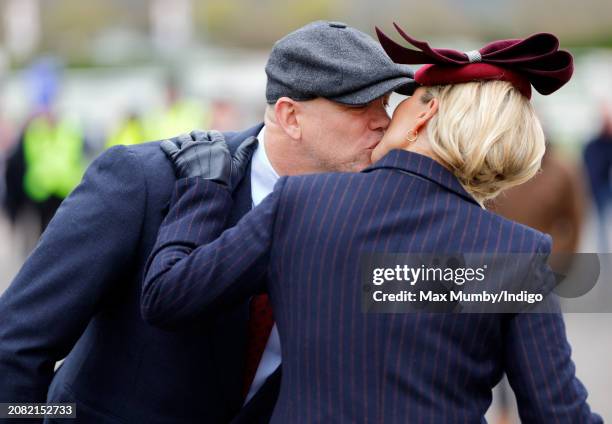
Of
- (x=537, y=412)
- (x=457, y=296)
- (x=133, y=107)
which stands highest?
(x=457, y=296)

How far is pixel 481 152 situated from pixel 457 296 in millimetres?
326

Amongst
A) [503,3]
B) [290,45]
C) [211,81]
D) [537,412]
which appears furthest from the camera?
[503,3]

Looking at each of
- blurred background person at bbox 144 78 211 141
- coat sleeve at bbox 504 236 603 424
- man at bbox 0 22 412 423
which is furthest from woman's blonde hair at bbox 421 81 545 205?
blurred background person at bbox 144 78 211 141

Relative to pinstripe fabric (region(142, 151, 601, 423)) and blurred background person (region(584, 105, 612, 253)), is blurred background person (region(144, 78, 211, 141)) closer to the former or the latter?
blurred background person (region(584, 105, 612, 253))

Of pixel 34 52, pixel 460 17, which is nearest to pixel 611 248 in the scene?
pixel 34 52

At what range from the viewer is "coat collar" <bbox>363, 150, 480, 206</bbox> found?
2.53 m

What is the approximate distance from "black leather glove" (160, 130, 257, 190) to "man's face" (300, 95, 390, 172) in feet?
0.63

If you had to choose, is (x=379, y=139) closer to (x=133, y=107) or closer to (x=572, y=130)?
(x=133, y=107)

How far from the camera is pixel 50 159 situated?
10414 millimetres

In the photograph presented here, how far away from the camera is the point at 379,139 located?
2992 millimetres

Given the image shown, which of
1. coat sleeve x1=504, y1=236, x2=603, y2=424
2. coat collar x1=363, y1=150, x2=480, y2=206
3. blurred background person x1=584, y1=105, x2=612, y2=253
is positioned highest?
coat collar x1=363, y1=150, x2=480, y2=206

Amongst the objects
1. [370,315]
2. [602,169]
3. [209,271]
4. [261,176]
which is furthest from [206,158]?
[602,169]

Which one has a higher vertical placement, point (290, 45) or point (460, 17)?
point (290, 45)

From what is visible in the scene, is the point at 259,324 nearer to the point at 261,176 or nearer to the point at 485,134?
the point at 261,176
